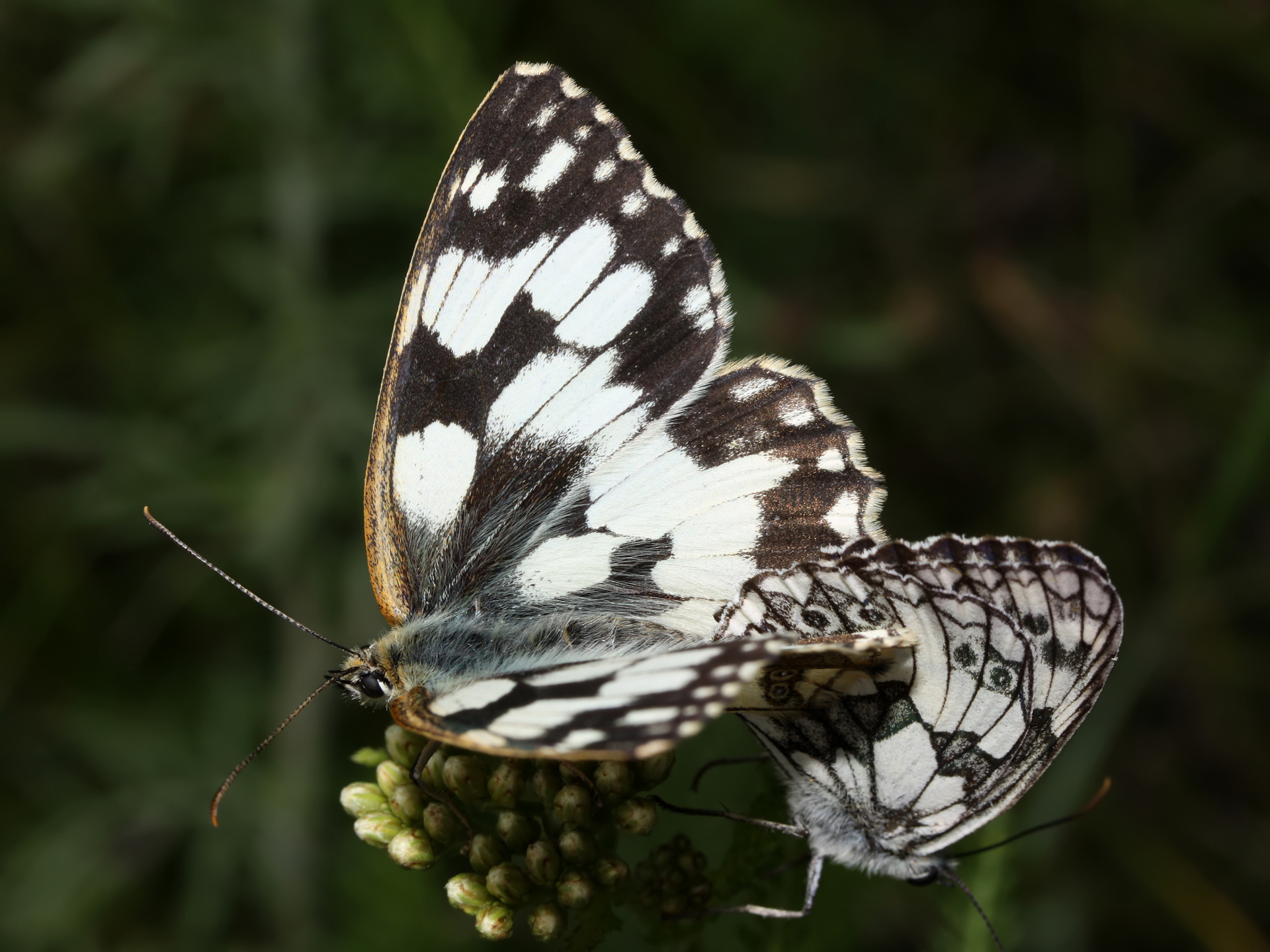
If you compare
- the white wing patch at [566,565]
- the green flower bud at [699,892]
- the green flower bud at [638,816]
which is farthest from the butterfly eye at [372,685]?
the green flower bud at [699,892]

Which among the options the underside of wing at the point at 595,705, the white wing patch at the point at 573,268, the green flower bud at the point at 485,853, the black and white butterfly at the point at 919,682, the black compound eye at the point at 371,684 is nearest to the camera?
the underside of wing at the point at 595,705

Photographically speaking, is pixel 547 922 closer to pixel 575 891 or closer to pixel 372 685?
pixel 575 891

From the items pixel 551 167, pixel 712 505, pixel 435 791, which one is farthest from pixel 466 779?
pixel 551 167

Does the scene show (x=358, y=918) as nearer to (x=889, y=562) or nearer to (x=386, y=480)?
(x=386, y=480)

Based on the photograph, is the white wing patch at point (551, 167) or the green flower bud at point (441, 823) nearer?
the green flower bud at point (441, 823)

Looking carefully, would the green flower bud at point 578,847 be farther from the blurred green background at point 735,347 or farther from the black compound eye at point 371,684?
the blurred green background at point 735,347

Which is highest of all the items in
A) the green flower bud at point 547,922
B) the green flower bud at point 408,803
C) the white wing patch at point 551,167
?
the white wing patch at point 551,167
